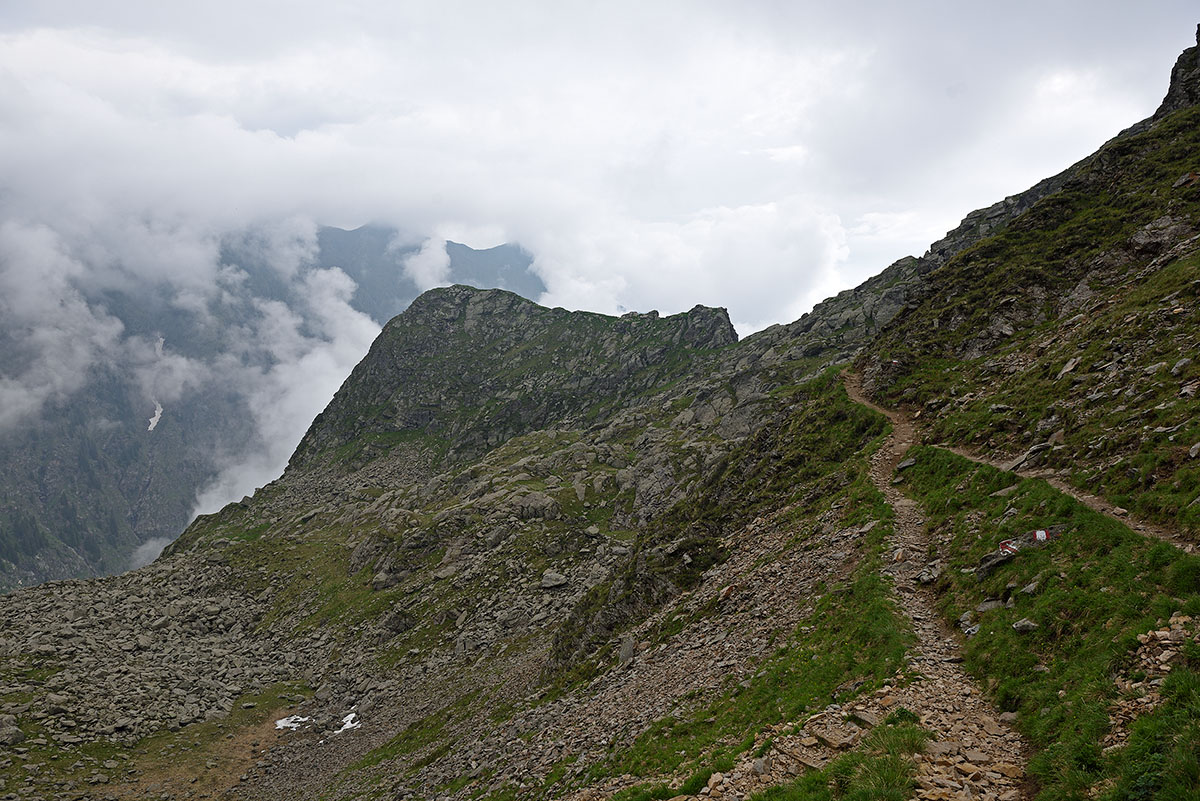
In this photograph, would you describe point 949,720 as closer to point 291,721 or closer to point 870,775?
point 870,775

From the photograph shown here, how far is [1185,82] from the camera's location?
75.9m

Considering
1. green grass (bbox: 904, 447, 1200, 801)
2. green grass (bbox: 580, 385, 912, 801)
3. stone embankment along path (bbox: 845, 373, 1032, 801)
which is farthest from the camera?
green grass (bbox: 580, 385, 912, 801)

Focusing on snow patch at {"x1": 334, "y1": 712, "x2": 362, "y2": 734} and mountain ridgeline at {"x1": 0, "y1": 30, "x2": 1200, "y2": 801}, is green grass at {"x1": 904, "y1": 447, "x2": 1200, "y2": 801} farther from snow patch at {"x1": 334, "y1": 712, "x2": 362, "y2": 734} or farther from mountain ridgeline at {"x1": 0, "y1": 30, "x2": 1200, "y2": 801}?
snow patch at {"x1": 334, "y1": 712, "x2": 362, "y2": 734}

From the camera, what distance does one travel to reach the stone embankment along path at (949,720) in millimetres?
12398

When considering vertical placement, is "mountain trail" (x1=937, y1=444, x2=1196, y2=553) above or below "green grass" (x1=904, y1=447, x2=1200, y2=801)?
above

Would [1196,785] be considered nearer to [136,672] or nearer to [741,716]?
[741,716]

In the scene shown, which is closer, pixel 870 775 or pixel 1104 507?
pixel 870 775

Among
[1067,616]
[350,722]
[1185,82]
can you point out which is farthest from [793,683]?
[1185,82]

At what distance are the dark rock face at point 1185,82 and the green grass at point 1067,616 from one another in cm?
9234

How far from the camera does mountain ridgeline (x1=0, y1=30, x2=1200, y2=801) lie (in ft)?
49.7

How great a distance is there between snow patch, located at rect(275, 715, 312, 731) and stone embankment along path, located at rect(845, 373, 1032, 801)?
268 feet

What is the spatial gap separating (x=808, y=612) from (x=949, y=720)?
12470 mm

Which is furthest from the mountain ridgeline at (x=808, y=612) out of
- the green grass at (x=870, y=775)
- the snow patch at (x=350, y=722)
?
the snow patch at (x=350, y=722)

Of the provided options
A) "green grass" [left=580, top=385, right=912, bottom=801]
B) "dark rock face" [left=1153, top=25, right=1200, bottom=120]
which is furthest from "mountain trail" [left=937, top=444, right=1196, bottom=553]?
"dark rock face" [left=1153, top=25, right=1200, bottom=120]
